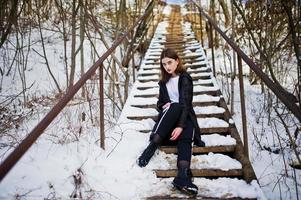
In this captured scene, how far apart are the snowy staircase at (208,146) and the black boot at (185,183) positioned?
0.07m

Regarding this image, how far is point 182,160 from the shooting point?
2.90 metres

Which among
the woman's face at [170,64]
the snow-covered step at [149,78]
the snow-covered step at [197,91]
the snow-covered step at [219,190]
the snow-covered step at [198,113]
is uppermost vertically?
the woman's face at [170,64]

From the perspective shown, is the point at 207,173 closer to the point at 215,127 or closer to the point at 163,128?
the point at 163,128

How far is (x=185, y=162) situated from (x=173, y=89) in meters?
1.06

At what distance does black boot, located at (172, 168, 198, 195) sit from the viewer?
8.80 ft

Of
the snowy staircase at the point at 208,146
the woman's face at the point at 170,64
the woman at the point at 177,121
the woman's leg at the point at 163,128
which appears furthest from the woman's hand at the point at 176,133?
the woman's face at the point at 170,64

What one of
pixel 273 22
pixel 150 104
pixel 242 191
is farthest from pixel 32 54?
pixel 242 191

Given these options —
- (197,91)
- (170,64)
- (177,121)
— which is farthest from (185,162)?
(197,91)

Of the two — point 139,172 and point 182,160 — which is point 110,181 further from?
point 182,160

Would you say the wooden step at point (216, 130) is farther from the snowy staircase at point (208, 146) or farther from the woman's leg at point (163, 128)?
the woman's leg at point (163, 128)

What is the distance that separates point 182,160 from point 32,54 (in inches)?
350

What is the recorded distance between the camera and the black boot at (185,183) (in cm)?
268

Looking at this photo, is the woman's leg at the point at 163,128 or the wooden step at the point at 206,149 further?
the wooden step at the point at 206,149

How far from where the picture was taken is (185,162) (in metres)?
2.88
